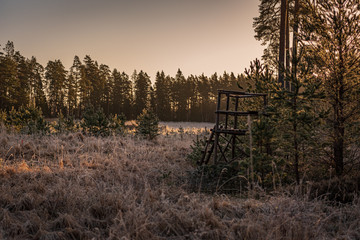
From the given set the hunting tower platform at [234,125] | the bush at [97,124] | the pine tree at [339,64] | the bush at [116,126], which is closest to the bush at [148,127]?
the bush at [116,126]

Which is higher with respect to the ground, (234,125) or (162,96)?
(162,96)

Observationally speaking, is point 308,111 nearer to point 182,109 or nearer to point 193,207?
point 193,207

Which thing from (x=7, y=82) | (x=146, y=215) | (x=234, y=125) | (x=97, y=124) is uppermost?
(x=7, y=82)

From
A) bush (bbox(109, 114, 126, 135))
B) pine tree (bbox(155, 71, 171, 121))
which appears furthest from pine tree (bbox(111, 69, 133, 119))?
bush (bbox(109, 114, 126, 135))

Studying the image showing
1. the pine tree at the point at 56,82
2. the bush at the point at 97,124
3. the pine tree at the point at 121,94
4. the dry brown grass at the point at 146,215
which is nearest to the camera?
the dry brown grass at the point at 146,215

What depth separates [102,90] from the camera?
48.5 metres

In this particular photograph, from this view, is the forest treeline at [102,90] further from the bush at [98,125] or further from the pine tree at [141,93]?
the bush at [98,125]

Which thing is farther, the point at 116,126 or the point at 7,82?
the point at 7,82

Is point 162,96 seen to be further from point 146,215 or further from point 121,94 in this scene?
point 146,215

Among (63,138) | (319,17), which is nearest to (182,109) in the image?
(63,138)

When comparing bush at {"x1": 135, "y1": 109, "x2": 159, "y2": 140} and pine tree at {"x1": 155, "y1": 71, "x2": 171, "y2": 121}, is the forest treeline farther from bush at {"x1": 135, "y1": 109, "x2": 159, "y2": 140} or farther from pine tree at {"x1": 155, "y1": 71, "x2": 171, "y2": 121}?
bush at {"x1": 135, "y1": 109, "x2": 159, "y2": 140}

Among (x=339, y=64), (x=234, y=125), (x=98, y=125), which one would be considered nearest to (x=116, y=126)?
(x=98, y=125)

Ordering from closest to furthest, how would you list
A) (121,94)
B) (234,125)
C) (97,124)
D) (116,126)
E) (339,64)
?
(339,64) < (234,125) < (97,124) < (116,126) < (121,94)

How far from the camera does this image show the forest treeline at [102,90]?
36.8 metres
